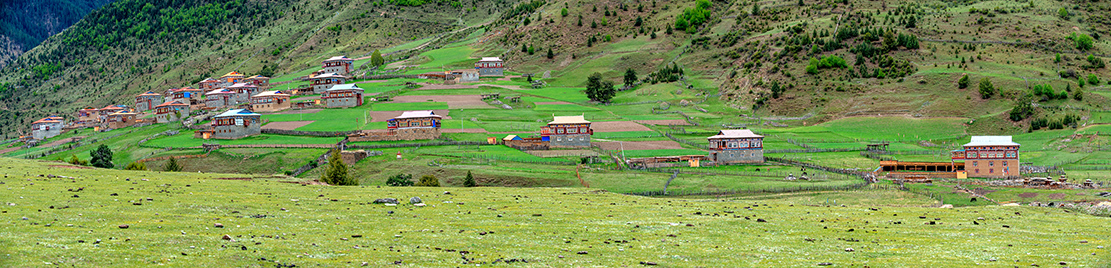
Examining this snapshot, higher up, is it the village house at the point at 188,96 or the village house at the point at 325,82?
the village house at the point at 325,82

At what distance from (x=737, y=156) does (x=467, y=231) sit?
62618 mm

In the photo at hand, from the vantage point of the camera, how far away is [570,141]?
100438mm

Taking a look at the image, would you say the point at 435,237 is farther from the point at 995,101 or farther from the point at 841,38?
the point at 841,38

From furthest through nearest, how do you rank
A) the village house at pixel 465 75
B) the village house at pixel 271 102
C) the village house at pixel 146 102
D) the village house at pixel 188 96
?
the village house at pixel 465 75 < the village house at pixel 146 102 < the village house at pixel 188 96 < the village house at pixel 271 102

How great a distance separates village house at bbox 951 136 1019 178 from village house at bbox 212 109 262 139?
84.7 m

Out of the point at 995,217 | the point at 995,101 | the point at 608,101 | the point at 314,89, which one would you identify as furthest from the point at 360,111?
the point at 995,217

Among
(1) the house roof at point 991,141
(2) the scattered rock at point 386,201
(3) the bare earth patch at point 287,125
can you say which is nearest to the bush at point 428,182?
(2) the scattered rock at point 386,201

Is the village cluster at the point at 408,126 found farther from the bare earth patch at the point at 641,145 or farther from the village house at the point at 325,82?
the bare earth patch at the point at 641,145

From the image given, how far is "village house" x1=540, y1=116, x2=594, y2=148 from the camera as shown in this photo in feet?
328

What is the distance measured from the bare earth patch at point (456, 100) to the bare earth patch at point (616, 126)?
897 inches

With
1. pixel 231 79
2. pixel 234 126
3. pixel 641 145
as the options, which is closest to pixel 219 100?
pixel 231 79

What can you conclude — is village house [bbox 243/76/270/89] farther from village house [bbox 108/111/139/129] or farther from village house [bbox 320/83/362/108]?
village house [bbox 320/83/362/108]

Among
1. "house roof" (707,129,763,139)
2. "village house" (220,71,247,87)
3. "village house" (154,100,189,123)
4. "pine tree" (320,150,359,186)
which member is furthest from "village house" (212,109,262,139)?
"village house" (220,71,247,87)

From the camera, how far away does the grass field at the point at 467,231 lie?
2509 cm
